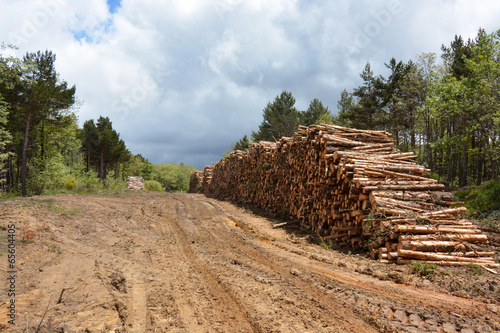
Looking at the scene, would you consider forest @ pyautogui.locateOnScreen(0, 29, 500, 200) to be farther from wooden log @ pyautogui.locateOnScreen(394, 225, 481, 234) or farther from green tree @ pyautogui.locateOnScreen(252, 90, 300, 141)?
wooden log @ pyautogui.locateOnScreen(394, 225, 481, 234)

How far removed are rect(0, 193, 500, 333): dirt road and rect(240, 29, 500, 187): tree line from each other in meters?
17.0

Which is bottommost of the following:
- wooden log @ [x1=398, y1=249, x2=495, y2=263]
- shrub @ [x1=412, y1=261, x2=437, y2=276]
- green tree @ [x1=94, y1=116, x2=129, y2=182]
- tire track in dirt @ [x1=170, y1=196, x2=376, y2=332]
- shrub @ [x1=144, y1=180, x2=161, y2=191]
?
shrub @ [x1=144, y1=180, x2=161, y2=191]

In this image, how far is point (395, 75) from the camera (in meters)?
26.9

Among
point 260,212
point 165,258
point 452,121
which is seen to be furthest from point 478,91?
point 165,258

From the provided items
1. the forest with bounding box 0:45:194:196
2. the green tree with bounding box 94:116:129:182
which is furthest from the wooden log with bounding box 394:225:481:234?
the green tree with bounding box 94:116:129:182

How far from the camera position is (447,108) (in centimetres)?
2019

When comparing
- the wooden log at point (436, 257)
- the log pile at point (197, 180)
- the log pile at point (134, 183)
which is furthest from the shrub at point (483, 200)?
the log pile at point (134, 183)

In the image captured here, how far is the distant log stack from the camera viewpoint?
5.59 m

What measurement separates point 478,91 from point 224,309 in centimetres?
2178

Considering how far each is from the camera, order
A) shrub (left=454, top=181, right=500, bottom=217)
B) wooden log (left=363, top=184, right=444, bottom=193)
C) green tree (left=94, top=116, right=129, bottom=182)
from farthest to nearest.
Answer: green tree (left=94, top=116, right=129, bottom=182)
shrub (left=454, top=181, right=500, bottom=217)
wooden log (left=363, top=184, right=444, bottom=193)

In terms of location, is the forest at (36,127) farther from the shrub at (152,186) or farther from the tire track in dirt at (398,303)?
the shrub at (152,186)

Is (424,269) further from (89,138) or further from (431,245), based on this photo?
(89,138)

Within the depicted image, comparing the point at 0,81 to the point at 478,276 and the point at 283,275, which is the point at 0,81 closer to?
the point at 283,275

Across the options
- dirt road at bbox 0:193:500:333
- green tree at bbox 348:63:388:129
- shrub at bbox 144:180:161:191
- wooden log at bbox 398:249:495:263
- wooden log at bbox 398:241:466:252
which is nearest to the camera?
dirt road at bbox 0:193:500:333
